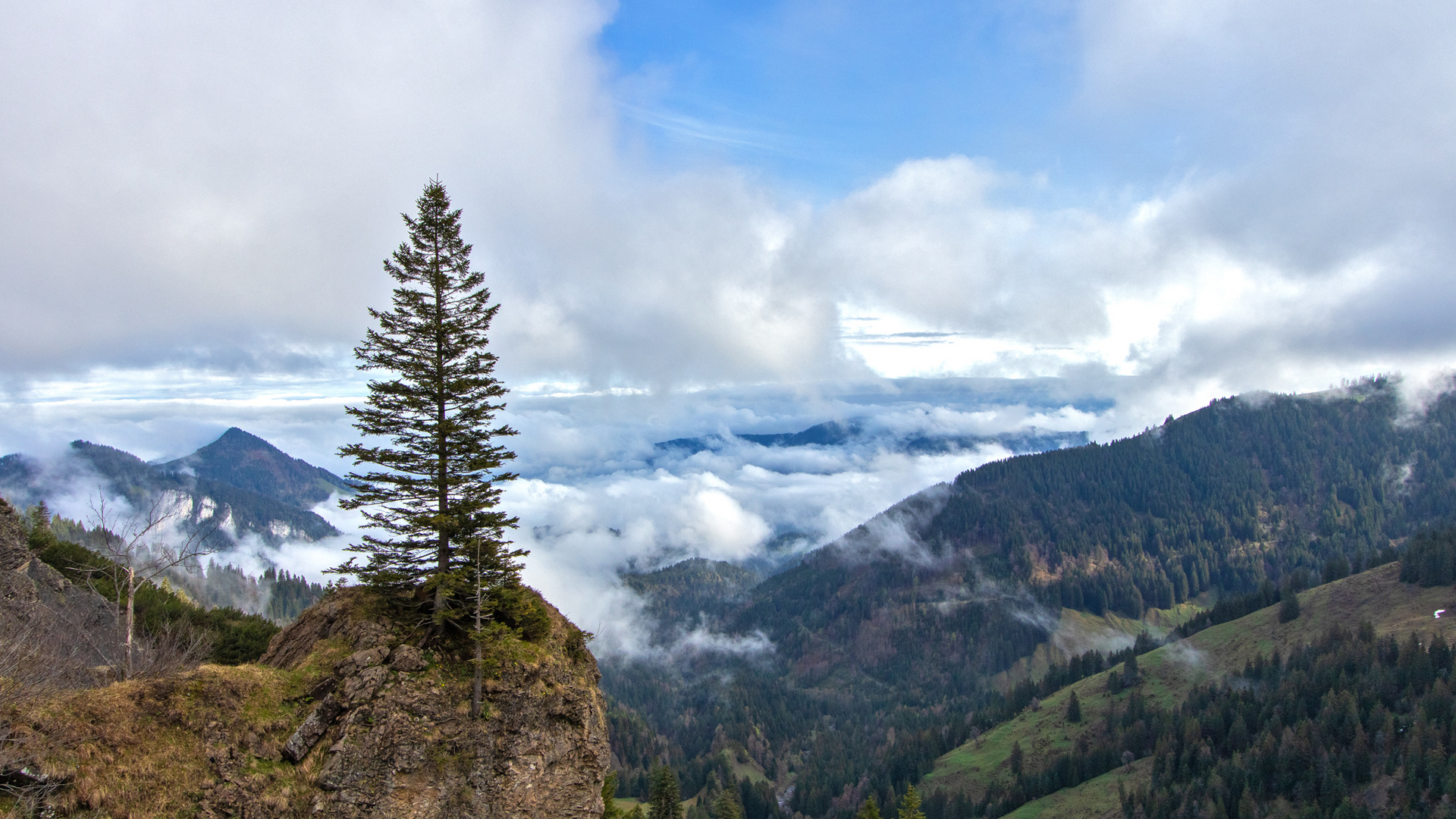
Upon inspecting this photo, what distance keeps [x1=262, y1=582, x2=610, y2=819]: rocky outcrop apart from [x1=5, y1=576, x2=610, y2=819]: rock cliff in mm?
64

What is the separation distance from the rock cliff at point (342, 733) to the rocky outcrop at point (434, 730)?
0.21 ft

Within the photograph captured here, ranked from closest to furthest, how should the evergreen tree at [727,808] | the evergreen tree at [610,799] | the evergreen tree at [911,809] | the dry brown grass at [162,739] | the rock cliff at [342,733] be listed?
the dry brown grass at [162,739]
the rock cliff at [342,733]
the evergreen tree at [610,799]
the evergreen tree at [911,809]
the evergreen tree at [727,808]

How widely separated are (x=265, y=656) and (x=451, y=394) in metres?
20.1

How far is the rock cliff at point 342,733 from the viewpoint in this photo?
25578 mm

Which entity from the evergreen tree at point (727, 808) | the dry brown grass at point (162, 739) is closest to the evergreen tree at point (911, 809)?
the evergreen tree at point (727, 808)

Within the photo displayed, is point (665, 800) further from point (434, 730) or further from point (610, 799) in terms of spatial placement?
point (434, 730)

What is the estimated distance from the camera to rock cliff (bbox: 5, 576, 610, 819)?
2558cm

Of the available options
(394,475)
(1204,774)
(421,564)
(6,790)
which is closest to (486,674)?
(421,564)

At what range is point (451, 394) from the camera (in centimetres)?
3491

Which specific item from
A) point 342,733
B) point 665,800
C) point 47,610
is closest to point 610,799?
point 665,800

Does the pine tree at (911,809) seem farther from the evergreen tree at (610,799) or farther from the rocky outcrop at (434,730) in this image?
the rocky outcrop at (434,730)

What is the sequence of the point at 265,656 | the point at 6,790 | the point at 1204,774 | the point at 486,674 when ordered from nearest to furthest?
1. the point at 6,790
2. the point at 486,674
3. the point at 265,656
4. the point at 1204,774

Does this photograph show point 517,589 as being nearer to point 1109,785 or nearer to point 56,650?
point 56,650

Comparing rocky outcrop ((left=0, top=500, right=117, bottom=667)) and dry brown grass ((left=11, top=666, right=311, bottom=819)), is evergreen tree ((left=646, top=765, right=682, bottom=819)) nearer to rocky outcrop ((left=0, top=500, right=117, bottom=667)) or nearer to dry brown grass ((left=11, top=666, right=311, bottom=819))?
rocky outcrop ((left=0, top=500, right=117, bottom=667))
